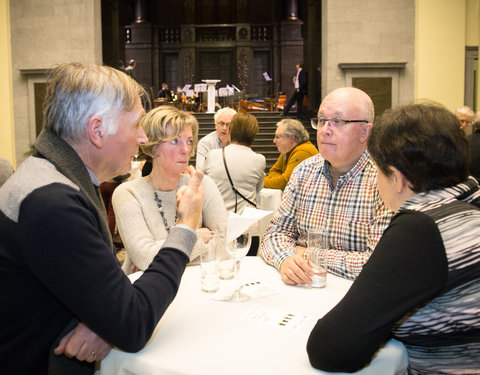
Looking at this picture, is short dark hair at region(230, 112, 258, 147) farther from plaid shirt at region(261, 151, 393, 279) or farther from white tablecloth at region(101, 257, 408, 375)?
white tablecloth at region(101, 257, 408, 375)

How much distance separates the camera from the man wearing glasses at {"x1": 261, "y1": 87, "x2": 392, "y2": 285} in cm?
223

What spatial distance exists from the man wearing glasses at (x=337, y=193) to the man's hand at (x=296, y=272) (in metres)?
0.21

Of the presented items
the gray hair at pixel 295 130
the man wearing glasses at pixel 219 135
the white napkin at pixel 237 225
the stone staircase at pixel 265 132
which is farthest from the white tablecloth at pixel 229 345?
the stone staircase at pixel 265 132

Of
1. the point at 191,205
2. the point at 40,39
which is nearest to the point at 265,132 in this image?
the point at 40,39

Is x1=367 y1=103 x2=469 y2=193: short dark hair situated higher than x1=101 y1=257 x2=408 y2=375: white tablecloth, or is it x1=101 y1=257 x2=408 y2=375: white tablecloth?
x1=367 y1=103 x2=469 y2=193: short dark hair

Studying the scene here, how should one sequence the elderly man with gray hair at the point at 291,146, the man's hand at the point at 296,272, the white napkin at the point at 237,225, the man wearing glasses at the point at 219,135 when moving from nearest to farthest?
the white napkin at the point at 237,225, the man's hand at the point at 296,272, the elderly man with gray hair at the point at 291,146, the man wearing glasses at the point at 219,135

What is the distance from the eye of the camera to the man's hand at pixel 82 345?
1.29 metres

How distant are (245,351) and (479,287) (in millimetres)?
653

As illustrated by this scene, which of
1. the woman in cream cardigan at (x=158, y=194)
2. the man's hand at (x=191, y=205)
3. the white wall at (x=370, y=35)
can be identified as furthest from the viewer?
the white wall at (x=370, y=35)

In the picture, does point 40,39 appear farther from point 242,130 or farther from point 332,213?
point 332,213

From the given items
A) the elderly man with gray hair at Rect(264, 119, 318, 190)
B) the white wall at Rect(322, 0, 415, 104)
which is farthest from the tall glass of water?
the white wall at Rect(322, 0, 415, 104)

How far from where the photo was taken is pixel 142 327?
122 cm

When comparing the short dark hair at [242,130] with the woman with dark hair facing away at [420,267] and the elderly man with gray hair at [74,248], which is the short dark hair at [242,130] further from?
the woman with dark hair facing away at [420,267]

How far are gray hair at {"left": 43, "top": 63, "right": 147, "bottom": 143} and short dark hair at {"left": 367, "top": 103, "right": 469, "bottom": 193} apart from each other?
83 cm
